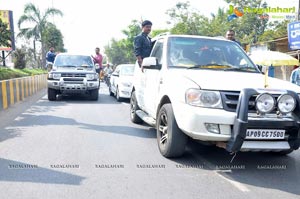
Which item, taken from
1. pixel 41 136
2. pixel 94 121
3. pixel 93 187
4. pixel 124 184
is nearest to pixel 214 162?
pixel 124 184

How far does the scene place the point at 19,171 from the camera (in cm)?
444

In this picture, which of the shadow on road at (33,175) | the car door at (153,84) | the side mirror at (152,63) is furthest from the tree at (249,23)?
the shadow on road at (33,175)

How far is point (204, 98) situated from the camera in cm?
430

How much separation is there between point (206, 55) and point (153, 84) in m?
1.00

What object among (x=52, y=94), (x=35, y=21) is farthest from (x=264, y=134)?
(x=35, y=21)

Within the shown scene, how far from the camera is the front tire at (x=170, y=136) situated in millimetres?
4725

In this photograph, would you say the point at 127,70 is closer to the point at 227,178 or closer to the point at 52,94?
the point at 52,94

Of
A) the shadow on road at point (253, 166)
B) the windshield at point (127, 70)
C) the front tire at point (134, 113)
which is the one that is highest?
the windshield at point (127, 70)

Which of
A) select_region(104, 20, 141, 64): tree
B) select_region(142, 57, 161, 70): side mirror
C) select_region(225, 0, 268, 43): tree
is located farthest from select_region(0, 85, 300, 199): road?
select_region(104, 20, 141, 64): tree

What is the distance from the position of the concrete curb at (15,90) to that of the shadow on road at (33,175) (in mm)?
5706

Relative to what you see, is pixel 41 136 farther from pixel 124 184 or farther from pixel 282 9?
pixel 282 9

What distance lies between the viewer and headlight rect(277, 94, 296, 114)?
13.9 ft

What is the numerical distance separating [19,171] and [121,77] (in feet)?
26.0

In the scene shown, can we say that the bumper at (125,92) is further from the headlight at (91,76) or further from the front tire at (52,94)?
the front tire at (52,94)
